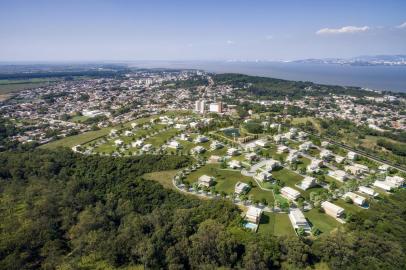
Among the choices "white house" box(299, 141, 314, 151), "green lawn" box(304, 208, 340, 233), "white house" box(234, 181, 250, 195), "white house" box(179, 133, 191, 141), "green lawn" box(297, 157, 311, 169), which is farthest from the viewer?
"white house" box(179, 133, 191, 141)

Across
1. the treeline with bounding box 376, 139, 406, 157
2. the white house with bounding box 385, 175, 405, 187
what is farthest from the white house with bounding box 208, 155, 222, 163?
the treeline with bounding box 376, 139, 406, 157

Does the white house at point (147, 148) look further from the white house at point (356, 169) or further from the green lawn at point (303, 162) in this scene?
the white house at point (356, 169)

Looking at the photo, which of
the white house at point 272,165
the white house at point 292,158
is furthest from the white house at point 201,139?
the white house at point 292,158

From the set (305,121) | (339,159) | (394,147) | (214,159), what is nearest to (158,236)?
(214,159)

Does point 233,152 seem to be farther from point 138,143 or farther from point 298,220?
point 298,220

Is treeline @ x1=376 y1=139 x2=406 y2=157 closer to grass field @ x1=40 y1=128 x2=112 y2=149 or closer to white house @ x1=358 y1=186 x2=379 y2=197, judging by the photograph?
white house @ x1=358 y1=186 x2=379 y2=197
